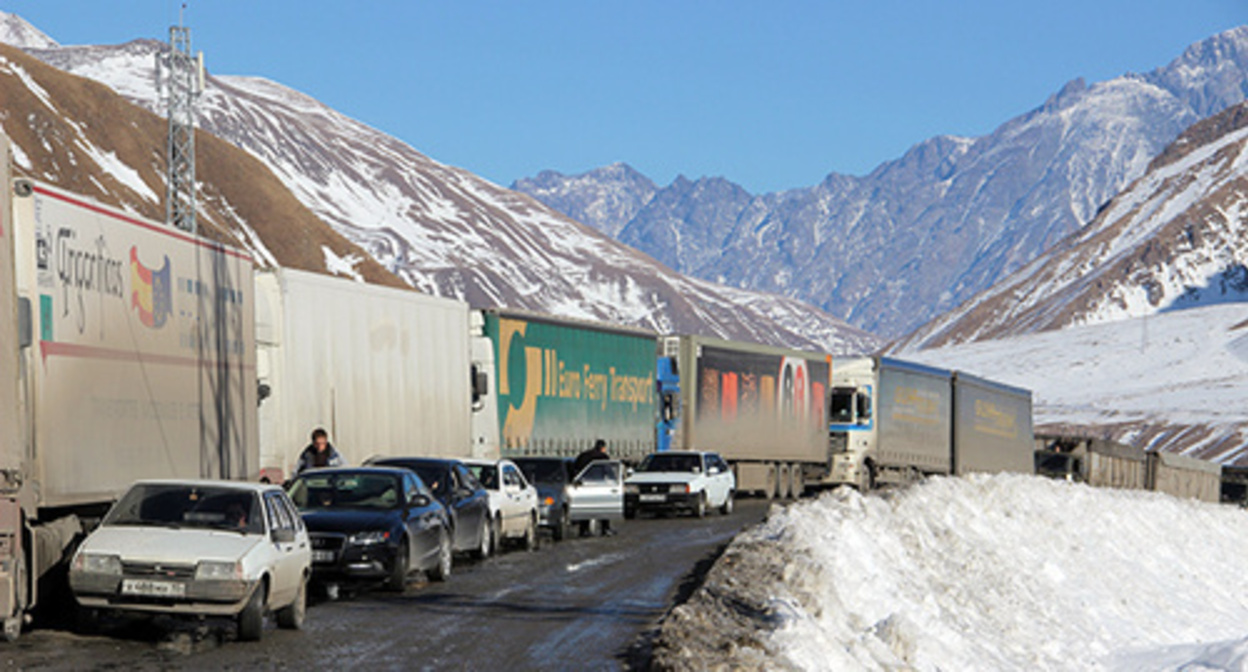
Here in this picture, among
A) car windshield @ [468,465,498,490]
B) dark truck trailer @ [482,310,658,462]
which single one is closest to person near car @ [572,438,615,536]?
dark truck trailer @ [482,310,658,462]

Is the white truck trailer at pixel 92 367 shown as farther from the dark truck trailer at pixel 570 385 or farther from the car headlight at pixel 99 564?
the dark truck trailer at pixel 570 385

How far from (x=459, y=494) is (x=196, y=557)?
30.7 feet

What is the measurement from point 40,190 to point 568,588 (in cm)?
829

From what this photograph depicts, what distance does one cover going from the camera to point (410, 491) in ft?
65.2

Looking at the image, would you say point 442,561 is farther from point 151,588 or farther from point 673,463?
point 673,463

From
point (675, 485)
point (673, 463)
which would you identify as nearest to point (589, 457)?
point (675, 485)

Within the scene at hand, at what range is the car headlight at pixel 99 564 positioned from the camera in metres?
13.9

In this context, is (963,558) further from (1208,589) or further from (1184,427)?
(1184,427)

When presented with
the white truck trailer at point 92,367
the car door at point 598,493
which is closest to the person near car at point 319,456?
the white truck trailer at point 92,367

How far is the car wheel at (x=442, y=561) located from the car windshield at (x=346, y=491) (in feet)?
3.99

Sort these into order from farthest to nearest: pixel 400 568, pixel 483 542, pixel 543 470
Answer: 1. pixel 543 470
2. pixel 483 542
3. pixel 400 568

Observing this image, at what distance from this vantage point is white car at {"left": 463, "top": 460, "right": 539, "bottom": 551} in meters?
25.7

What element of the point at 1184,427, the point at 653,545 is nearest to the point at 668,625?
the point at 653,545

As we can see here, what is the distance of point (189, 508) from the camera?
14.9 m
